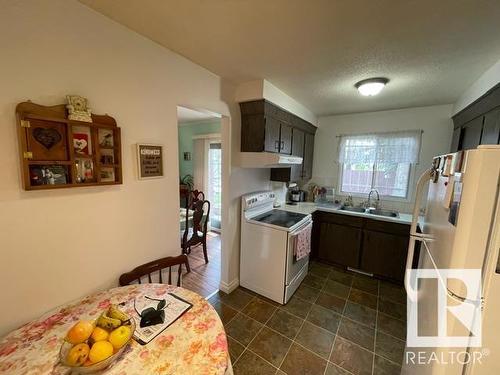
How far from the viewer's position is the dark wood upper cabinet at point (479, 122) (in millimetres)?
1647

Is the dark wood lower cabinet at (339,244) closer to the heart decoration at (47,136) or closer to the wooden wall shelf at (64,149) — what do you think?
the wooden wall shelf at (64,149)

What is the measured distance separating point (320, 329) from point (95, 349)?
189 cm

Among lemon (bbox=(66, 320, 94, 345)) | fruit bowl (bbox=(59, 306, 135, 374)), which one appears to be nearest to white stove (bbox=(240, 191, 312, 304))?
fruit bowl (bbox=(59, 306, 135, 374))

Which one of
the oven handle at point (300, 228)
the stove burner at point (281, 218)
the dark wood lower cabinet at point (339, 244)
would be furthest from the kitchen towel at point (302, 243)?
the dark wood lower cabinet at point (339, 244)

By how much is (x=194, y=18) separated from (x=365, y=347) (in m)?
2.80

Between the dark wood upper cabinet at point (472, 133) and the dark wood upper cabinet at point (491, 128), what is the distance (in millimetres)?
88

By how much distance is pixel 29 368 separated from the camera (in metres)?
0.78

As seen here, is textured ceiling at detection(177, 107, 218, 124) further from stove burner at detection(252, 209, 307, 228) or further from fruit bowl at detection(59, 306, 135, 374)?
fruit bowl at detection(59, 306, 135, 374)

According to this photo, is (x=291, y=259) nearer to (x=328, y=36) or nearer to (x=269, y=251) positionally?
(x=269, y=251)

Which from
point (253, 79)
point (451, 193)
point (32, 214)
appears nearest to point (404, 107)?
point (253, 79)

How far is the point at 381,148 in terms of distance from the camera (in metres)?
3.10

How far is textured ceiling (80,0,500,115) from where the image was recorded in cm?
111

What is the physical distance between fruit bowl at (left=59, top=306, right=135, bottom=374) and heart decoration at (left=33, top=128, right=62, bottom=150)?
0.87m

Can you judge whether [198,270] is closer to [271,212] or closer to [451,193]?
[271,212]
